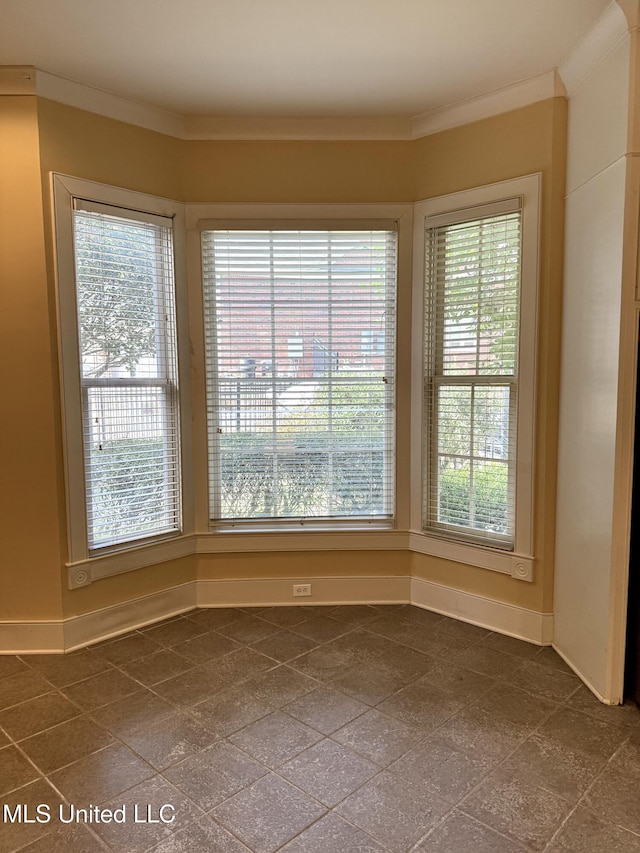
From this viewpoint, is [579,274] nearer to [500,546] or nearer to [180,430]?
[500,546]

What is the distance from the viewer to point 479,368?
320 centimetres

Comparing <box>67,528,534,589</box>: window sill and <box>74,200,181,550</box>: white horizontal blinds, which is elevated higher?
<box>74,200,181,550</box>: white horizontal blinds

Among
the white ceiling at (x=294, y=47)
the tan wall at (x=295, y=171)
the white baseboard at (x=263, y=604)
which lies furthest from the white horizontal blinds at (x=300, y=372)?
the white ceiling at (x=294, y=47)

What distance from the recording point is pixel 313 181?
11.0ft

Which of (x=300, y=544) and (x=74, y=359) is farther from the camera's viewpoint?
(x=300, y=544)

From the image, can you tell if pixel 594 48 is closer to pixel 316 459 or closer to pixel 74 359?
pixel 316 459

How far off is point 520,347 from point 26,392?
2577 millimetres

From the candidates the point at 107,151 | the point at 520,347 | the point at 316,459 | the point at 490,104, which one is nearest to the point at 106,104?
the point at 107,151

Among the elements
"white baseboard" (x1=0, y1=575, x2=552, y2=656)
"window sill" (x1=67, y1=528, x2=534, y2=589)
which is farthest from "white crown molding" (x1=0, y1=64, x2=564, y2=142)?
"white baseboard" (x1=0, y1=575, x2=552, y2=656)

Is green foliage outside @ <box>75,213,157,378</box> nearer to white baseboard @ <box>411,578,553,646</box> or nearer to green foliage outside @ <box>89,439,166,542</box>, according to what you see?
green foliage outside @ <box>89,439,166,542</box>

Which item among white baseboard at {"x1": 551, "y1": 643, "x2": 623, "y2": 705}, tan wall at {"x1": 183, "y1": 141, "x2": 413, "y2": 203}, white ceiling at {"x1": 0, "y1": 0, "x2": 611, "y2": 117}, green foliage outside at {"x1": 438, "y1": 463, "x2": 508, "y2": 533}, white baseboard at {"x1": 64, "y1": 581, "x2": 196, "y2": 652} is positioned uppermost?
white ceiling at {"x1": 0, "y1": 0, "x2": 611, "y2": 117}

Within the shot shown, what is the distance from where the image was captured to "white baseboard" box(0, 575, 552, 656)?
2.99 m

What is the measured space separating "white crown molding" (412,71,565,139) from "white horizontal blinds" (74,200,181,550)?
1.62 m

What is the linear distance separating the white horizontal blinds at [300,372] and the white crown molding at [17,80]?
1095 millimetres
